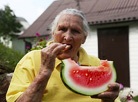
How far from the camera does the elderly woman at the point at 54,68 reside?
2547mm

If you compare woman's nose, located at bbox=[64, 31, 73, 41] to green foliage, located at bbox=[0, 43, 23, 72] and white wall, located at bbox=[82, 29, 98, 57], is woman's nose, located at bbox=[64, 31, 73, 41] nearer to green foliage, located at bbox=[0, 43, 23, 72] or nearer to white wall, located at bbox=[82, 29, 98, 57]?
green foliage, located at bbox=[0, 43, 23, 72]

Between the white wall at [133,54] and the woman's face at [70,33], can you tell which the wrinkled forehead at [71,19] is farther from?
the white wall at [133,54]

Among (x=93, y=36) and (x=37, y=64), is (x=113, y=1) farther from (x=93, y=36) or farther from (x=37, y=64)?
(x=37, y=64)

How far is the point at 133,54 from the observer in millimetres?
12203

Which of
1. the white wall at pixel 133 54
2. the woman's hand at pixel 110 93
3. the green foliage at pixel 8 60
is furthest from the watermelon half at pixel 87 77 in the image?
the white wall at pixel 133 54

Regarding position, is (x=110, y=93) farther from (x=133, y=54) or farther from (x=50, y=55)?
(x=133, y=54)

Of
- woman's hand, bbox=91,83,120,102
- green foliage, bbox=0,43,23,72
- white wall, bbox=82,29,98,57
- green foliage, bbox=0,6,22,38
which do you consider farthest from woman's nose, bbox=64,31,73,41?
green foliage, bbox=0,6,22,38

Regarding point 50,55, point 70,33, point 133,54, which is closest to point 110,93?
point 50,55

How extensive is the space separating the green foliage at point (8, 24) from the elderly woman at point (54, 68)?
33.4m

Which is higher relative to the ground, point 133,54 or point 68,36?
point 68,36

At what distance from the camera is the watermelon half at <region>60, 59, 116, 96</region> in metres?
2.74

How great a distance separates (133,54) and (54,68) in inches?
375

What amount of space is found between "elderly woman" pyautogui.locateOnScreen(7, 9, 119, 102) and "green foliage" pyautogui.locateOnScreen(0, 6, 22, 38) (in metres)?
33.4

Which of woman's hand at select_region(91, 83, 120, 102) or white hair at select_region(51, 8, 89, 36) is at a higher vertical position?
white hair at select_region(51, 8, 89, 36)
